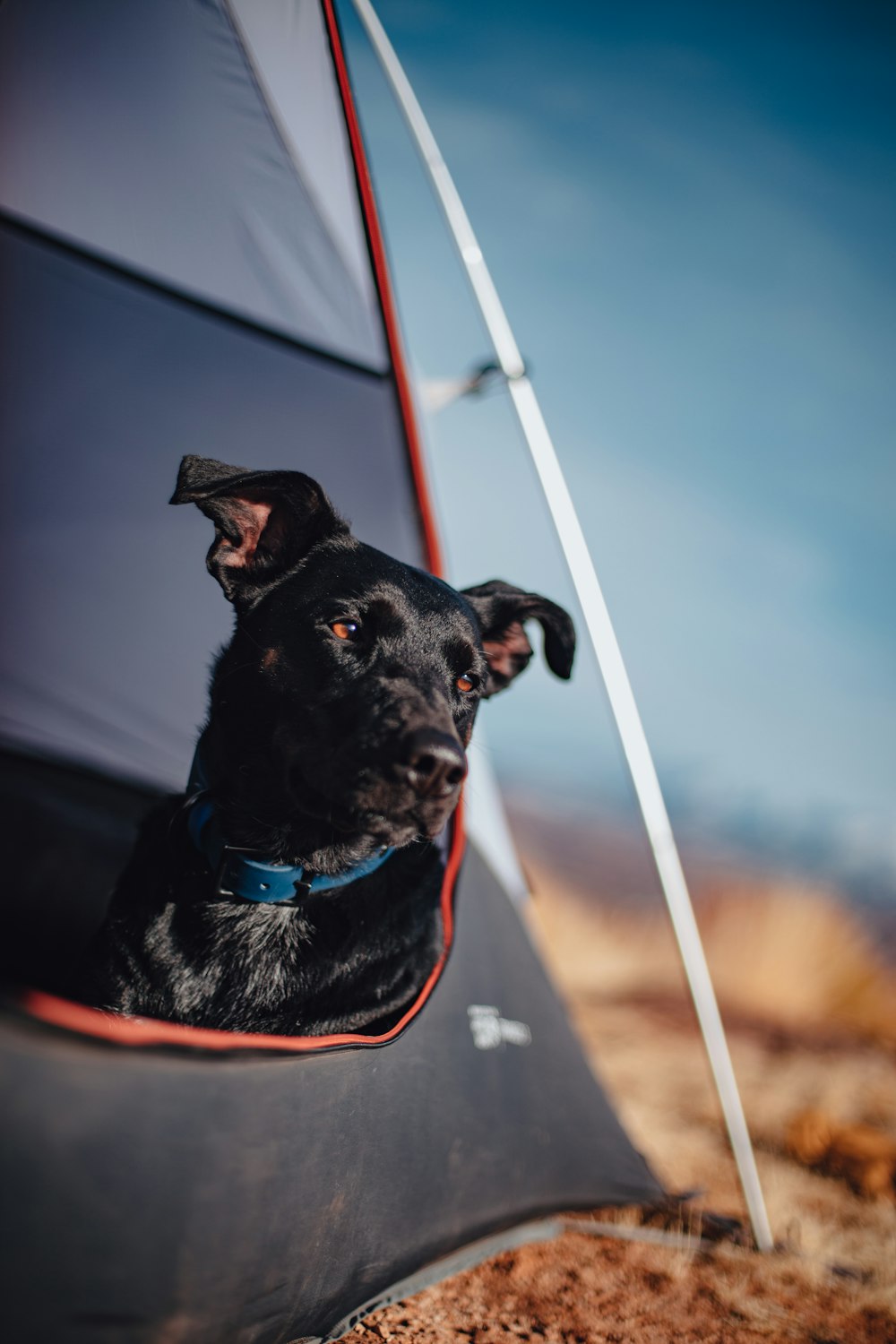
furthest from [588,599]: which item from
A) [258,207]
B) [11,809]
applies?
[11,809]

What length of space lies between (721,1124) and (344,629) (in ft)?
10.2

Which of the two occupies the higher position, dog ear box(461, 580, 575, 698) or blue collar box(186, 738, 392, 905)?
dog ear box(461, 580, 575, 698)

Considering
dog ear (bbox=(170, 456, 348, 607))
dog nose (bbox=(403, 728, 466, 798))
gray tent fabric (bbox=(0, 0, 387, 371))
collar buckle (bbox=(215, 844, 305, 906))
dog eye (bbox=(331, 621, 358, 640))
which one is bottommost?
collar buckle (bbox=(215, 844, 305, 906))

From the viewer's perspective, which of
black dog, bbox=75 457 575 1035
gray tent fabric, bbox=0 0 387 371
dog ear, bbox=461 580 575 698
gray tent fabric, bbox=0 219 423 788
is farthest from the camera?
gray tent fabric, bbox=0 219 423 788

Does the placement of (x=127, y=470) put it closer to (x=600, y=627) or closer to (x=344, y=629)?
(x=344, y=629)

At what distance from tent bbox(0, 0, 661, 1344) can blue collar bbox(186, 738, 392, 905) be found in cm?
37

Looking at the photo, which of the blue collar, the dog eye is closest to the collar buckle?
the blue collar

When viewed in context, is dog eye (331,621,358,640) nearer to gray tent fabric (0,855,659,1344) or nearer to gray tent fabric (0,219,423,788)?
gray tent fabric (0,855,659,1344)

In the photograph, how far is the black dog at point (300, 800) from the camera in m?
1.66

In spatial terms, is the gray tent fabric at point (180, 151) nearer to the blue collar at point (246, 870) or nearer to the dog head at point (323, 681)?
the dog head at point (323, 681)

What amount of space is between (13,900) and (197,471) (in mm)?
2084

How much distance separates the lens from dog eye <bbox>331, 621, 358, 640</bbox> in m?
1.86

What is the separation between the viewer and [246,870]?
1.71m

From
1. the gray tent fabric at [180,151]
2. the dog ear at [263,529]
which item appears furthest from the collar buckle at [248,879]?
the gray tent fabric at [180,151]
